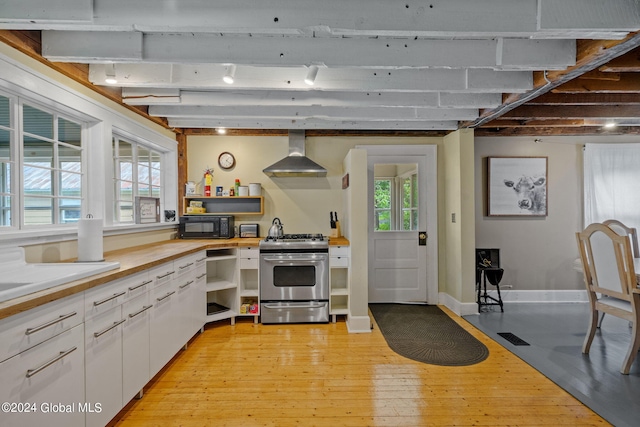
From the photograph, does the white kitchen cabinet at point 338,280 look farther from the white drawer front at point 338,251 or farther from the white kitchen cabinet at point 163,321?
the white kitchen cabinet at point 163,321

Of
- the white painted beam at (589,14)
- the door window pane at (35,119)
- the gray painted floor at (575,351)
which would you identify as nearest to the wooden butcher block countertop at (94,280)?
the door window pane at (35,119)

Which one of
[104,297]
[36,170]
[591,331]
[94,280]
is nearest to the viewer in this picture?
[94,280]

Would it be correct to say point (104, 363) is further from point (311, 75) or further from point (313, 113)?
point (313, 113)

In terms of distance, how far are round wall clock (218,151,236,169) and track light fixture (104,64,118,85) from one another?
5.85 feet

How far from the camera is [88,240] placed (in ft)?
6.73

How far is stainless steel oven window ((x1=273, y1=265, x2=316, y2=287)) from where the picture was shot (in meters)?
3.41

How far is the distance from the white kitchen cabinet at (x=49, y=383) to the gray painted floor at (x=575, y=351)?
2970 mm

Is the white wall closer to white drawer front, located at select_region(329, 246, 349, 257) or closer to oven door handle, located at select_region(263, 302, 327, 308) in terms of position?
white drawer front, located at select_region(329, 246, 349, 257)

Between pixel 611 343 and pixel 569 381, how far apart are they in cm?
109

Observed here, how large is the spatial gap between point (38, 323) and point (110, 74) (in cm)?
192

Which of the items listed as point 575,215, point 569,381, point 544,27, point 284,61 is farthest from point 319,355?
point 575,215

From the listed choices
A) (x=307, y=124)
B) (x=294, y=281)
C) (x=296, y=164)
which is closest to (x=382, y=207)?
(x=296, y=164)

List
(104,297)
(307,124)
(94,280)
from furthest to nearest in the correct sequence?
1. (307,124)
2. (104,297)
3. (94,280)

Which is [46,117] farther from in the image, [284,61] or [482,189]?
[482,189]
